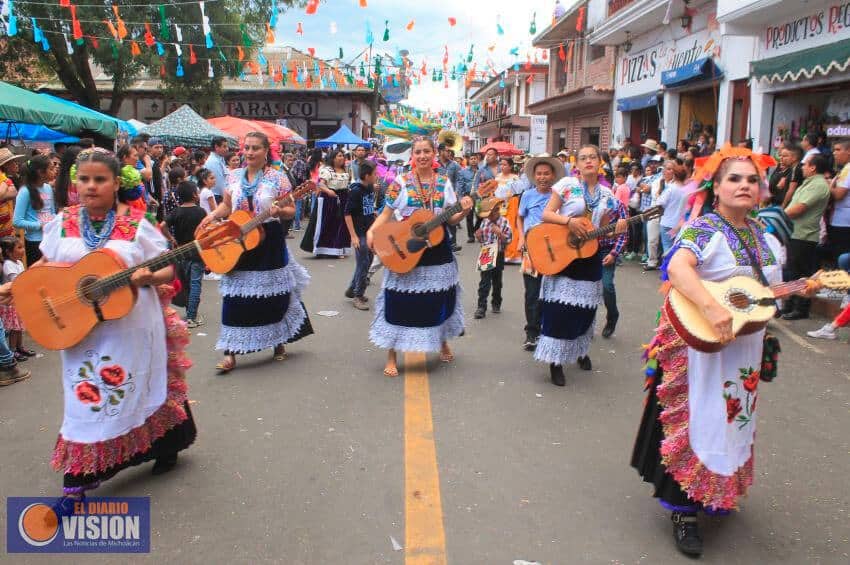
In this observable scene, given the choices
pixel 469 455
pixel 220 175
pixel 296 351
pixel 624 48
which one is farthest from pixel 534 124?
pixel 469 455

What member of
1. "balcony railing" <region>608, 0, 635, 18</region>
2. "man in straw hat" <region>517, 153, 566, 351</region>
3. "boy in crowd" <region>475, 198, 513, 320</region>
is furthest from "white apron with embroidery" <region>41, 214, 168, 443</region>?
"balcony railing" <region>608, 0, 635, 18</region>

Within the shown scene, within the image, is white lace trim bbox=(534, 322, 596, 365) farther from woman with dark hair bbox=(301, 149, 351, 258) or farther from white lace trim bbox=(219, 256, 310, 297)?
woman with dark hair bbox=(301, 149, 351, 258)

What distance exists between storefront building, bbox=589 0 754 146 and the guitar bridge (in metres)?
14.4

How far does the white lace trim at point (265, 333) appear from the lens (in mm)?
5703

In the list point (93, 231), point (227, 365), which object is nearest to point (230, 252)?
point (227, 365)

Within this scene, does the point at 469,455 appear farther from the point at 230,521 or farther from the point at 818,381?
the point at 818,381

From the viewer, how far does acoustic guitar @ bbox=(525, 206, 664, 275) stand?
527 cm

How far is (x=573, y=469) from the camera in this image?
3.92 meters

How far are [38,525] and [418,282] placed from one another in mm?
3144

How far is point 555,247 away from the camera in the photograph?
5355mm

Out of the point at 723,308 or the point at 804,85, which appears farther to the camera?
the point at 804,85

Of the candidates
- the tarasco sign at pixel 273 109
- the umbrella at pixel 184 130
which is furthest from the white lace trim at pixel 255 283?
the tarasco sign at pixel 273 109

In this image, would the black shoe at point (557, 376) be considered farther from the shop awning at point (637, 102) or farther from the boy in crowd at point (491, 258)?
the shop awning at point (637, 102)

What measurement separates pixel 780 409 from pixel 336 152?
380 inches
